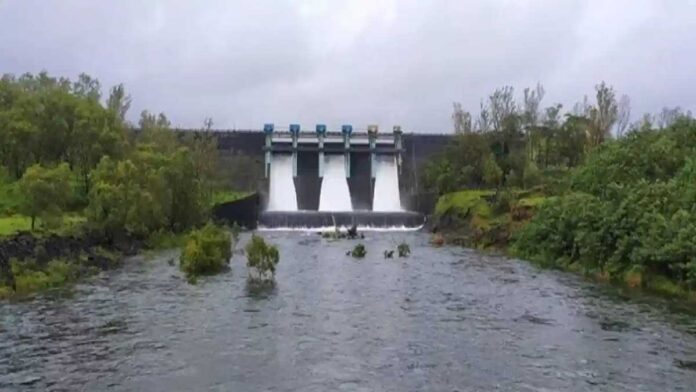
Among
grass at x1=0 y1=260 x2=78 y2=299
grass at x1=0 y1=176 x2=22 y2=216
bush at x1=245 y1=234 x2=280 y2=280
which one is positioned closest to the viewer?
A: grass at x1=0 y1=260 x2=78 y2=299

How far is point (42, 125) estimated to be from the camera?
7119 cm

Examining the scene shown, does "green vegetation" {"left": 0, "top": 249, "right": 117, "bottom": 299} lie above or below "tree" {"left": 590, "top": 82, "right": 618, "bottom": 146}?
below

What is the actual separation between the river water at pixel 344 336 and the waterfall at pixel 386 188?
53.5 m

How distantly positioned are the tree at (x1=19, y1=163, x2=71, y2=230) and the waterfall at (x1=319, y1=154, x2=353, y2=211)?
46.3m

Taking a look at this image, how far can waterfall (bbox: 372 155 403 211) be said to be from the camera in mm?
94750

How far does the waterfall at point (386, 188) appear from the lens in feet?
311

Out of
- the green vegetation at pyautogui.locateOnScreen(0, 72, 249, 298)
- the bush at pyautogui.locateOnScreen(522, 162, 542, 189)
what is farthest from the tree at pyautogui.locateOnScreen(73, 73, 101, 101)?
the bush at pyautogui.locateOnScreen(522, 162, 542, 189)

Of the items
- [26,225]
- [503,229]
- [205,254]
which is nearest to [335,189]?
[503,229]

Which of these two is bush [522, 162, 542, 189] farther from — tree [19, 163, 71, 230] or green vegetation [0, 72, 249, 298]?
tree [19, 163, 71, 230]

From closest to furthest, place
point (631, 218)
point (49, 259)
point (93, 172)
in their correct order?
point (49, 259), point (631, 218), point (93, 172)

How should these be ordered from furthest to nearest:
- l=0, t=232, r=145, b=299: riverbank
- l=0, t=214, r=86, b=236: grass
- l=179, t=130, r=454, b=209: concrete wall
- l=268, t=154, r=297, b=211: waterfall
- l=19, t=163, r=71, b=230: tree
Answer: l=179, t=130, r=454, b=209: concrete wall, l=268, t=154, r=297, b=211: waterfall, l=0, t=214, r=86, b=236: grass, l=19, t=163, r=71, b=230: tree, l=0, t=232, r=145, b=299: riverbank

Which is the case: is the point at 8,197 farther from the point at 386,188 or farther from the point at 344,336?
the point at 344,336

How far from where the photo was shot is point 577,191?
53.4m

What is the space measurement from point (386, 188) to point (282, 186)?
508 inches
